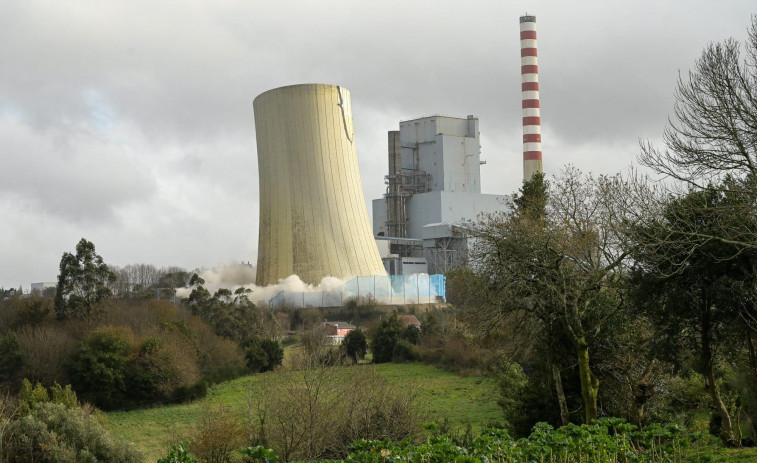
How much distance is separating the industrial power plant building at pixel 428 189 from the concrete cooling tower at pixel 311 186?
875 centimetres

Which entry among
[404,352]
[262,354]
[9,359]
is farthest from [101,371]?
[404,352]

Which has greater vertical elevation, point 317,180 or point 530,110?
point 530,110

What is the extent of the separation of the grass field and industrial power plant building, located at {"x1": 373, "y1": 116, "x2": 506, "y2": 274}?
56.3 feet

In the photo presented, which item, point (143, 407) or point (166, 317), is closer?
point (143, 407)

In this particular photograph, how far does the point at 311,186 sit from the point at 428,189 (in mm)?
12892

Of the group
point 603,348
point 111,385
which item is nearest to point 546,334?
point 603,348

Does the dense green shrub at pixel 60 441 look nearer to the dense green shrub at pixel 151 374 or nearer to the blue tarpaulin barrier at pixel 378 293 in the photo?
the dense green shrub at pixel 151 374

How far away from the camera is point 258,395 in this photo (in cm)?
1476

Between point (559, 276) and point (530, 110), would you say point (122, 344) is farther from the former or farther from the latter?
point (530, 110)

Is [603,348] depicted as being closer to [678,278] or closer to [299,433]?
[678,278]

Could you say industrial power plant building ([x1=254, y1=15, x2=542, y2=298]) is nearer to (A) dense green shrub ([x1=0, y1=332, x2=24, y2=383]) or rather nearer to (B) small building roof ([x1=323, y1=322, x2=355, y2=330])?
(B) small building roof ([x1=323, y1=322, x2=355, y2=330])

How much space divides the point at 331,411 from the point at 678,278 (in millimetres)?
4799

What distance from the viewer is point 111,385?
64.9ft

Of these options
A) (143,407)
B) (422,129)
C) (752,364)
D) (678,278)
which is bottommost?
(143,407)
